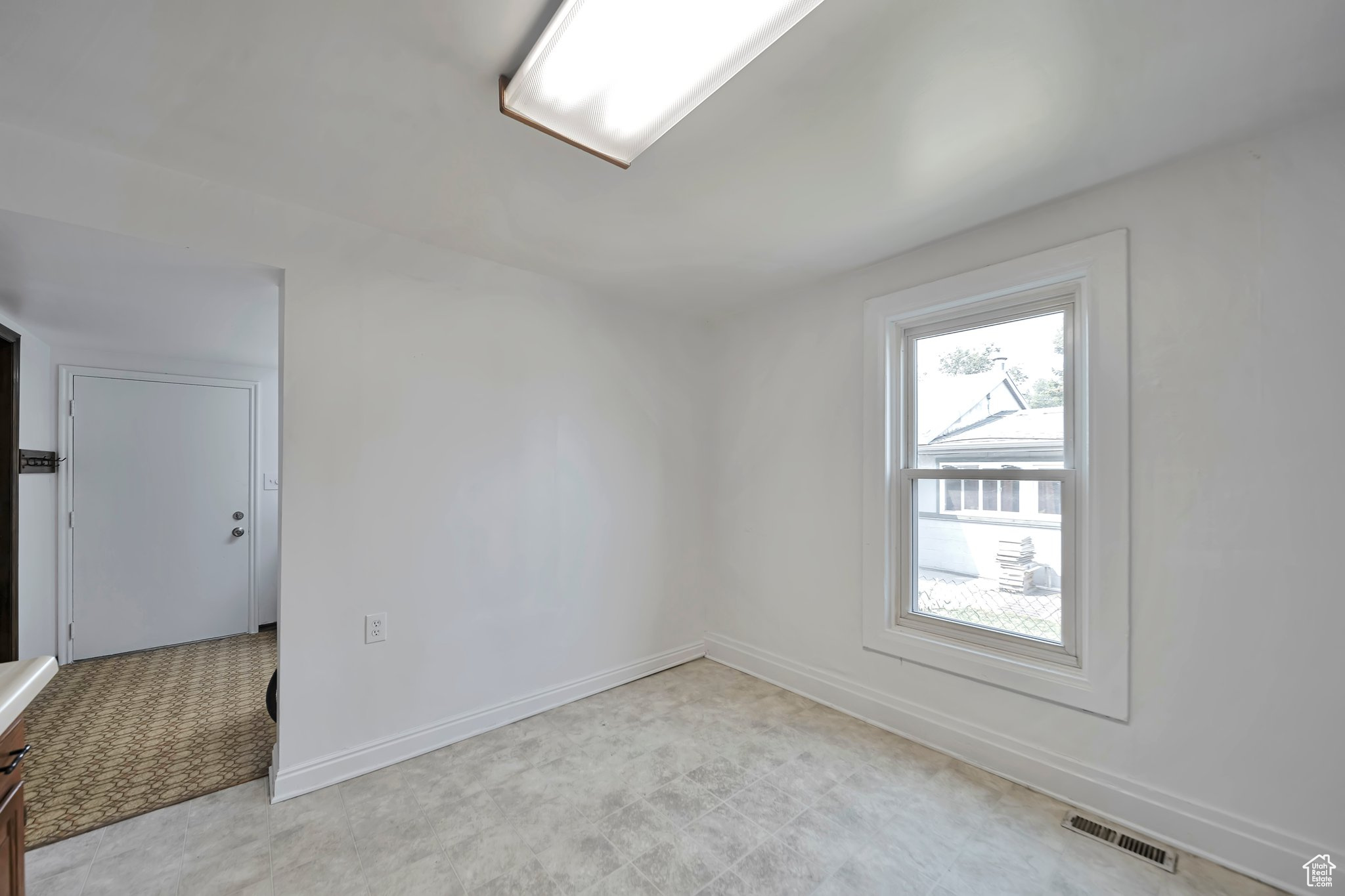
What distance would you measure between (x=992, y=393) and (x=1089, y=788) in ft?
5.38

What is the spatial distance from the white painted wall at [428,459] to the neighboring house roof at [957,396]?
1.66 metres

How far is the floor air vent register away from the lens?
177 centimetres

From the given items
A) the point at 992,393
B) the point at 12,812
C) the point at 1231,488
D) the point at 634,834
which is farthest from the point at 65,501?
the point at 1231,488

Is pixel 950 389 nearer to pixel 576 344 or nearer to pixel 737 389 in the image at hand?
pixel 737 389

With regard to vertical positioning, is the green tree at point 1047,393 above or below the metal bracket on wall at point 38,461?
above

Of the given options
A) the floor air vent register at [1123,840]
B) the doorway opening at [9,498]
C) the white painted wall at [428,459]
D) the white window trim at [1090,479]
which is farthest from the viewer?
the doorway opening at [9,498]

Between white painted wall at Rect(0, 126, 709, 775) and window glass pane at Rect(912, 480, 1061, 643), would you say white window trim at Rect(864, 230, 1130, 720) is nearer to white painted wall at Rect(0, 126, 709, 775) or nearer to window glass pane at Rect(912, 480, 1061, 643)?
window glass pane at Rect(912, 480, 1061, 643)

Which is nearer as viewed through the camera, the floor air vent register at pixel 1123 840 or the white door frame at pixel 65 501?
the floor air vent register at pixel 1123 840

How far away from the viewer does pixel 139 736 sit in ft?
8.47

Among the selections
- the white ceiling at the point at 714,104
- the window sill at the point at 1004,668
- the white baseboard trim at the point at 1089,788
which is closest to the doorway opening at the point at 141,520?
the white ceiling at the point at 714,104

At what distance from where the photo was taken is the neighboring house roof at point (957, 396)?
2434 millimetres

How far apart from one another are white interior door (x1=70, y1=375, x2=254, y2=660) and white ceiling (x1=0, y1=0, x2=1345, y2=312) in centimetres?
297

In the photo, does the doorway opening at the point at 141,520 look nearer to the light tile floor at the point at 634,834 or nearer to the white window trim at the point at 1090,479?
the light tile floor at the point at 634,834

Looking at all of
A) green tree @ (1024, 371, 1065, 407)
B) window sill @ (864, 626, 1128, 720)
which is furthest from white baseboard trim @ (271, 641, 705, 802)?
green tree @ (1024, 371, 1065, 407)
